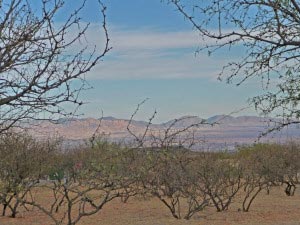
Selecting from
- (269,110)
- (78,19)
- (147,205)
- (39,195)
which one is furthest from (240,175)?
(78,19)

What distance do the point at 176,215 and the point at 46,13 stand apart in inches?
843

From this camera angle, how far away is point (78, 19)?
11.3ft

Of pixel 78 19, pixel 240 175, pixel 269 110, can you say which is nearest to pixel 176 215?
pixel 240 175

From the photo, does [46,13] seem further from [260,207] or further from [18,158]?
[260,207]

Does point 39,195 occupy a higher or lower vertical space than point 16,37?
lower

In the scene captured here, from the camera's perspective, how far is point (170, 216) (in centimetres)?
2477

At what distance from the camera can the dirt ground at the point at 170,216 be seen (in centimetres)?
2206

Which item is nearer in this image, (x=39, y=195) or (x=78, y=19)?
(x=78, y=19)

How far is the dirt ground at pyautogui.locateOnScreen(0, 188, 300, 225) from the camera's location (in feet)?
72.4

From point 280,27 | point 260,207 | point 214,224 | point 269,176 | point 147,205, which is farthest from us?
point 269,176

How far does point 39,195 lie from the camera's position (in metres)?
38.3

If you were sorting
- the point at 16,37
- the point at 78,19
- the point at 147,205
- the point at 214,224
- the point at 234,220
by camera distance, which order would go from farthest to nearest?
the point at 147,205
the point at 234,220
the point at 214,224
the point at 78,19
the point at 16,37

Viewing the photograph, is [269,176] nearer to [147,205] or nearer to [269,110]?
[147,205]

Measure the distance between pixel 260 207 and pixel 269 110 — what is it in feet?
79.6
